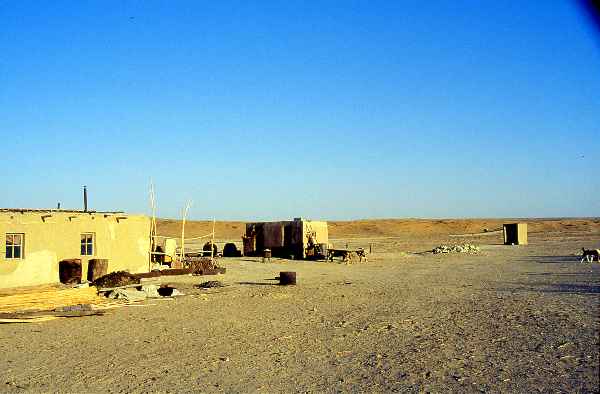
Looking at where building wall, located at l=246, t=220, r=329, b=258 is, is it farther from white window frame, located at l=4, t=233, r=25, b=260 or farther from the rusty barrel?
white window frame, located at l=4, t=233, r=25, b=260

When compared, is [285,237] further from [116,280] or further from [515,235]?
[515,235]

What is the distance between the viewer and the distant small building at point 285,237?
138ft

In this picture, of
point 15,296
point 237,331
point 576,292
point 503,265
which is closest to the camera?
point 237,331

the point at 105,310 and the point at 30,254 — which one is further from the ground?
the point at 30,254

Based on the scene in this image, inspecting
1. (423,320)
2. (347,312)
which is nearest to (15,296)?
(347,312)

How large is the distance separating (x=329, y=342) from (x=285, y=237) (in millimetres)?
30690

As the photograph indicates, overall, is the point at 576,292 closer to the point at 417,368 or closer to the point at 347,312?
the point at 347,312

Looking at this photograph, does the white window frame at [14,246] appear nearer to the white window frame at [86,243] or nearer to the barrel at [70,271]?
the barrel at [70,271]

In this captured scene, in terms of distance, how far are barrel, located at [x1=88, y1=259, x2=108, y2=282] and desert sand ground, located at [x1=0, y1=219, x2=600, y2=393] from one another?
4917mm

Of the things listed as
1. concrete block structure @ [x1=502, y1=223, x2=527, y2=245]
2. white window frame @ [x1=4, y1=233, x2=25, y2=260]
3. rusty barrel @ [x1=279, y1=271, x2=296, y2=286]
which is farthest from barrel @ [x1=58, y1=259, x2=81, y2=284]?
concrete block structure @ [x1=502, y1=223, x2=527, y2=245]

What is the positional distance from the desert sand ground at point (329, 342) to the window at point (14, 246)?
266 inches

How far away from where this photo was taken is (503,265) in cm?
3159

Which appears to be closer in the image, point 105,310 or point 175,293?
point 105,310

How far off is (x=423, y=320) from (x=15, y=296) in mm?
10316
